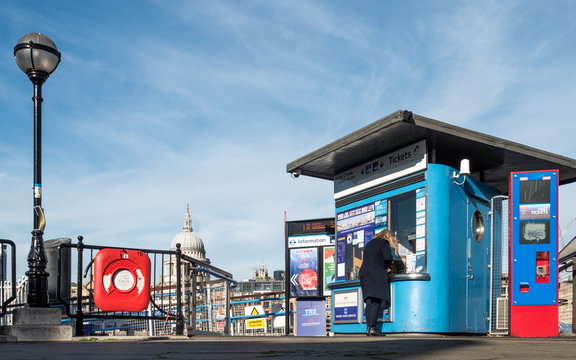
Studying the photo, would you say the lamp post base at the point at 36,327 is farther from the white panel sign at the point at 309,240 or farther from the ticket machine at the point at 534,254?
the white panel sign at the point at 309,240

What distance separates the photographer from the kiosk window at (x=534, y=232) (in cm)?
1117

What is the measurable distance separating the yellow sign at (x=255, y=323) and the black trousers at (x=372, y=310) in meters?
7.09

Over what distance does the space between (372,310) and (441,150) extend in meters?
3.19

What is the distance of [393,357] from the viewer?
4016mm

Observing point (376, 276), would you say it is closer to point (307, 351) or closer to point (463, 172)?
point (463, 172)

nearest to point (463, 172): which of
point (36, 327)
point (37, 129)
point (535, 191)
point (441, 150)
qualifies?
point (441, 150)

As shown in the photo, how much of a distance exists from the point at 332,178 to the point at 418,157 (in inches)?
135

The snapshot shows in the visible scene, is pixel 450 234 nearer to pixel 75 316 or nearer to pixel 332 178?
pixel 332 178

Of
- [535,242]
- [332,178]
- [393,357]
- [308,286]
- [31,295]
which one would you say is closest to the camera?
[393,357]

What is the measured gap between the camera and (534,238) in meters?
11.2

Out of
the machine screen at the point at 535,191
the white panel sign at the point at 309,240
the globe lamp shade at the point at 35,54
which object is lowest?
the white panel sign at the point at 309,240

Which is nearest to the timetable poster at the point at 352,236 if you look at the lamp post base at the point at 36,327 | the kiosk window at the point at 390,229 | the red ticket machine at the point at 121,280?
the kiosk window at the point at 390,229

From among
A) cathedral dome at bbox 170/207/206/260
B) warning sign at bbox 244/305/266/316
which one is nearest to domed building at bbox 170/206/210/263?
cathedral dome at bbox 170/207/206/260

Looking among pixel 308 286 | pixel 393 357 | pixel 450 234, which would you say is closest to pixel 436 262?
pixel 450 234
